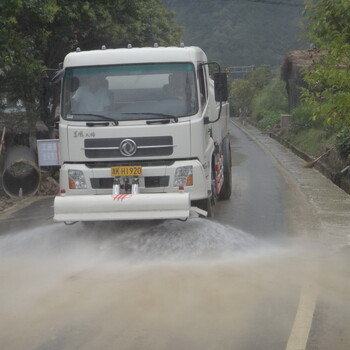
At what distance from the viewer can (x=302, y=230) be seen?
10.2 metres

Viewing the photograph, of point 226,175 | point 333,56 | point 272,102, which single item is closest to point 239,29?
point 272,102

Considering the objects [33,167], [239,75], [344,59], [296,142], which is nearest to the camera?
[344,59]

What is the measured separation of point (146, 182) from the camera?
8750 mm

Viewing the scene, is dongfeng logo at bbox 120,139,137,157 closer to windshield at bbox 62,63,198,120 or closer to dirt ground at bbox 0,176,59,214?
windshield at bbox 62,63,198,120

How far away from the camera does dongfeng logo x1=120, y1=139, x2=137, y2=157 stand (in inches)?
338

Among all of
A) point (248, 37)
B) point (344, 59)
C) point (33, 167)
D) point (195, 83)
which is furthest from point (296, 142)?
point (248, 37)

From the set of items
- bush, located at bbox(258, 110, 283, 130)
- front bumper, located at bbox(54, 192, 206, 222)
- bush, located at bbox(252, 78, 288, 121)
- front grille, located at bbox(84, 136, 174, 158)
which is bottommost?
bush, located at bbox(258, 110, 283, 130)

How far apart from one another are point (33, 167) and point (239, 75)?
247 feet

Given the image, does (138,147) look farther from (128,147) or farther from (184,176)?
(184,176)

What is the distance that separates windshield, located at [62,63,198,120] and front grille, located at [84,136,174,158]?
321 mm

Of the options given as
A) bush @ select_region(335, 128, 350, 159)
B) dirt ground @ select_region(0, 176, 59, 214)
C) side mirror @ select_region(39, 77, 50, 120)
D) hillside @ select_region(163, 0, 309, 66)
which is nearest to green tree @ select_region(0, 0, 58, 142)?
dirt ground @ select_region(0, 176, 59, 214)

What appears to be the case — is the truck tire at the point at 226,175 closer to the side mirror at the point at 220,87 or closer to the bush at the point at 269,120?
the side mirror at the point at 220,87

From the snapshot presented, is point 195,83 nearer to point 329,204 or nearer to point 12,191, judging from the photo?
point 329,204

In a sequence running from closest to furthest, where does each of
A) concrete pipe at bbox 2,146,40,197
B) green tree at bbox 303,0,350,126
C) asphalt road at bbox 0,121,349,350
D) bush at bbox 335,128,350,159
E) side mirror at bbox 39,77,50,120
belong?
asphalt road at bbox 0,121,349,350, side mirror at bbox 39,77,50,120, green tree at bbox 303,0,350,126, concrete pipe at bbox 2,146,40,197, bush at bbox 335,128,350,159
